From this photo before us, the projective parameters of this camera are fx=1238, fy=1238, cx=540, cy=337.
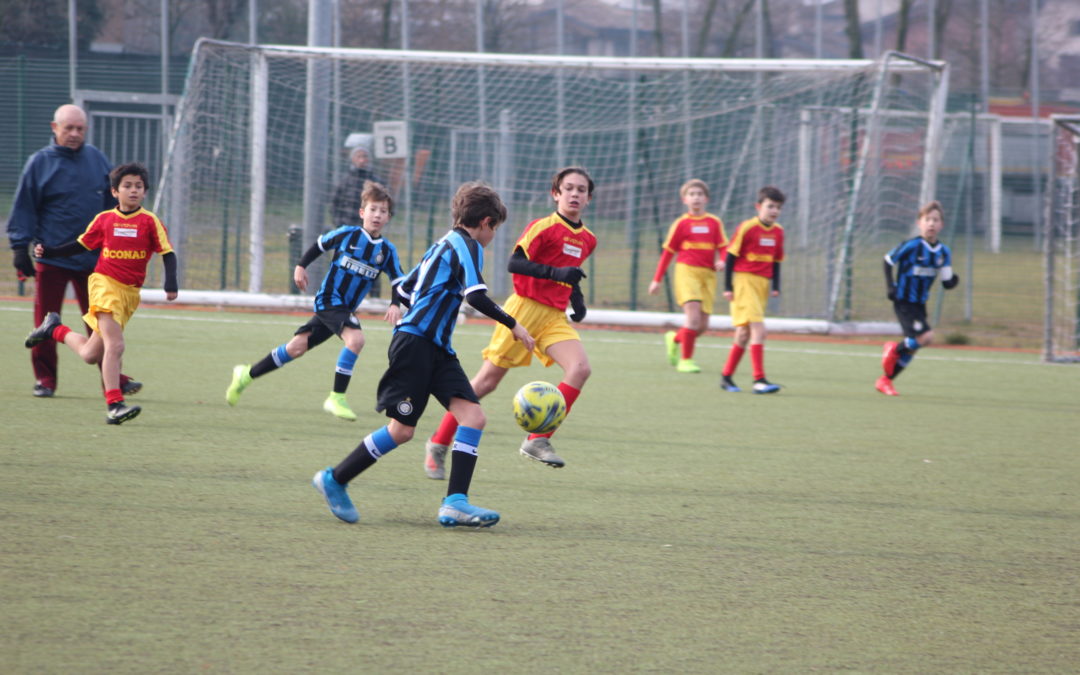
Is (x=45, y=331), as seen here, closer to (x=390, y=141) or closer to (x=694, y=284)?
(x=694, y=284)

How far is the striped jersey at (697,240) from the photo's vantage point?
11.8m

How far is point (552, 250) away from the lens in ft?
23.2

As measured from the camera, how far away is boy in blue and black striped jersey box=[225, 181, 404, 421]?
320 inches

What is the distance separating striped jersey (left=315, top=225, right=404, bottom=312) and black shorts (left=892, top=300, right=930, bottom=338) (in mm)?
4666

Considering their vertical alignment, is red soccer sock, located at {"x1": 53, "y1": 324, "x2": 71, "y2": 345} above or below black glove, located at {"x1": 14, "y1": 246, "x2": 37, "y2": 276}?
below

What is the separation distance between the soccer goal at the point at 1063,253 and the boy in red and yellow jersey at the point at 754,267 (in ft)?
12.6

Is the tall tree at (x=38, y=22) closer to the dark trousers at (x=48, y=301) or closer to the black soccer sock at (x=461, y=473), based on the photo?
the dark trousers at (x=48, y=301)

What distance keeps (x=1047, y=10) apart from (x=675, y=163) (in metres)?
14.2

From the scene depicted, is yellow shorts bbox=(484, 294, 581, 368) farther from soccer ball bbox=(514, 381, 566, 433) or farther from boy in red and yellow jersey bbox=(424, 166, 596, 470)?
soccer ball bbox=(514, 381, 566, 433)

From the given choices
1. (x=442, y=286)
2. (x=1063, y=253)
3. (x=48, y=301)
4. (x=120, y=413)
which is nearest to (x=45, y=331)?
(x=48, y=301)

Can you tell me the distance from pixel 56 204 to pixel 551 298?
11.4ft

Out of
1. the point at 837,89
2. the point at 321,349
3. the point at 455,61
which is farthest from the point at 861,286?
the point at 321,349

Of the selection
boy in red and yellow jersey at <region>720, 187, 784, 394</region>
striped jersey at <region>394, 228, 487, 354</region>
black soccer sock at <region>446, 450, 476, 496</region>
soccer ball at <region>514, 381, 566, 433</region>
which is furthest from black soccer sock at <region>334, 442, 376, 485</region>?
boy in red and yellow jersey at <region>720, 187, 784, 394</region>

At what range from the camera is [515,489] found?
5938 millimetres
